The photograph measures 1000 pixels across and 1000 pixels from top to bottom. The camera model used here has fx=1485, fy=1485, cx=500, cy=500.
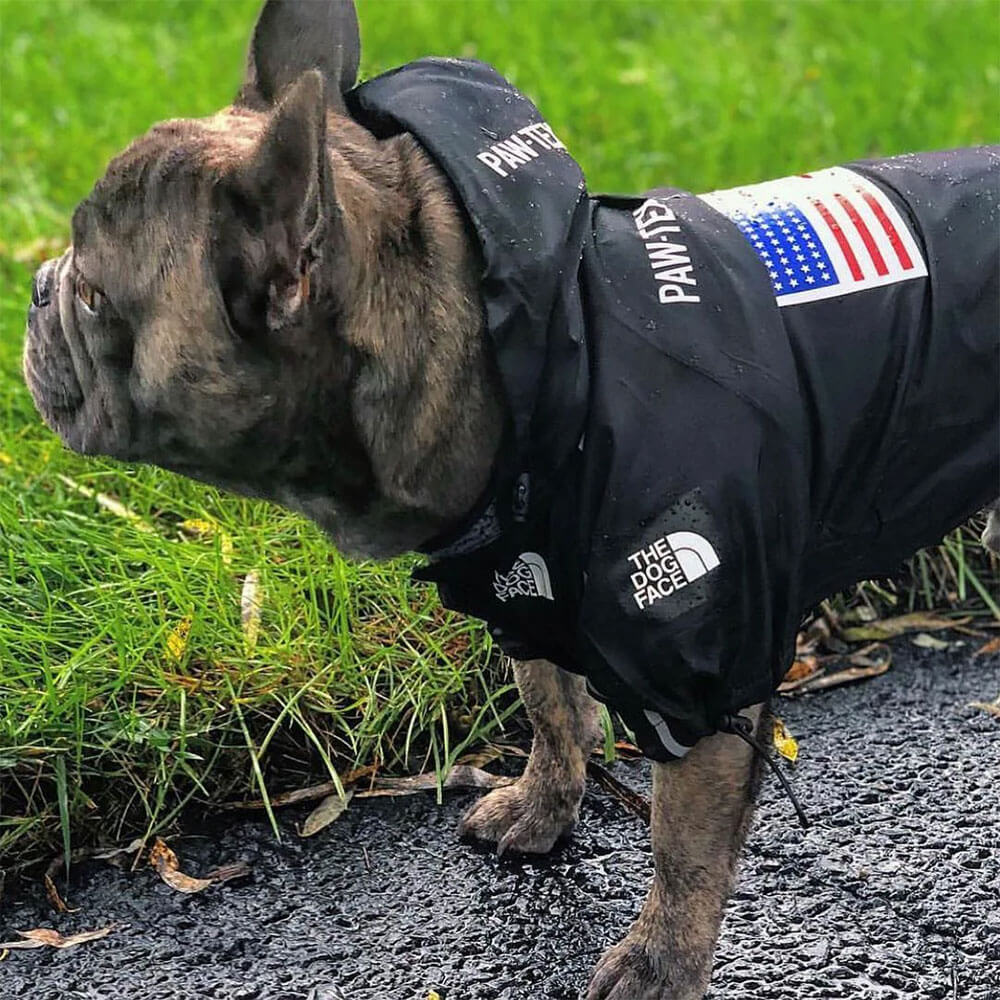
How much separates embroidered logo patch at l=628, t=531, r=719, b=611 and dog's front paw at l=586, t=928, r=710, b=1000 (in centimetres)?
74

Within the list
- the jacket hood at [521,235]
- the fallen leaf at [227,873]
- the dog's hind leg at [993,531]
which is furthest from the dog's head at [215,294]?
the dog's hind leg at [993,531]

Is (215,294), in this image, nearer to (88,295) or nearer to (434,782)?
(88,295)

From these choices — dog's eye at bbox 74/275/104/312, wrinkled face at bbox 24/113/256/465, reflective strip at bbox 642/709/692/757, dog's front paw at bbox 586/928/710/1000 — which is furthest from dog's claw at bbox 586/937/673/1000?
dog's eye at bbox 74/275/104/312

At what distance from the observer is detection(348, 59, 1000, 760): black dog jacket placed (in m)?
2.18

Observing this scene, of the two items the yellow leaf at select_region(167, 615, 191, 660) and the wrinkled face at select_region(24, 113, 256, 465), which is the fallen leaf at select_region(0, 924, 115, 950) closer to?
the yellow leaf at select_region(167, 615, 191, 660)

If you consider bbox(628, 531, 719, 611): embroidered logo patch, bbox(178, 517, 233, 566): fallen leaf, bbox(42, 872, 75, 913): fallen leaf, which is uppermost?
bbox(628, 531, 719, 611): embroidered logo patch

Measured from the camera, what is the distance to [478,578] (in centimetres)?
241

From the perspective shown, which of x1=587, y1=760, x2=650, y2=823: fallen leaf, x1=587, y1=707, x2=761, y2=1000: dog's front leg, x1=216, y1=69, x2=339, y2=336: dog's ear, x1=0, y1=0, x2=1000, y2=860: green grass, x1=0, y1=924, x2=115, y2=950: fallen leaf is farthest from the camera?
x1=587, y1=760, x2=650, y2=823: fallen leaf

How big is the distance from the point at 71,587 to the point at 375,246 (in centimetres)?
143

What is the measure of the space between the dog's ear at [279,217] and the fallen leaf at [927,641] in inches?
79.3

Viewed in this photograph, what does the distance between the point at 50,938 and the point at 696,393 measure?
1.57 meters

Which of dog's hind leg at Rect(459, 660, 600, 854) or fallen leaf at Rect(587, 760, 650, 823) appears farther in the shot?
fallen leaf at Rect(587, 760, 650, 823)

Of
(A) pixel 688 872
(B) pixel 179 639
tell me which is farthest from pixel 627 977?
(B) pixel 179 639

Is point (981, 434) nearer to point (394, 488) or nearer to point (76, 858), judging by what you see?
point (394, 488)
